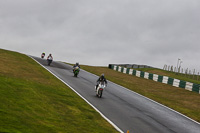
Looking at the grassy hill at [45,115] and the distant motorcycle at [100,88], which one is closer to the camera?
the grassy hill at [45,115]

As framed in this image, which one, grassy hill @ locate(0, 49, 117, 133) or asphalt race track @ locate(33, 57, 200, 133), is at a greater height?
grassy hill @ locate(0, 49, 117, 133)

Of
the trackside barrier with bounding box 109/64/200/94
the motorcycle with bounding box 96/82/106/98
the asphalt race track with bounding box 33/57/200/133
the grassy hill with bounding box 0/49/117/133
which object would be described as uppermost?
the trackside barrier with bounding box 109/64/200/94

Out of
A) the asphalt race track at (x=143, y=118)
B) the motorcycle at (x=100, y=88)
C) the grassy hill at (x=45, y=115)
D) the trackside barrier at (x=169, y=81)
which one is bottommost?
the asphalt race track at (x=143, y=118)

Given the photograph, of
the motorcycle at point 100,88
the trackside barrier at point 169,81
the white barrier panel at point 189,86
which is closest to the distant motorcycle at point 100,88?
the motorcycle at point 100,88

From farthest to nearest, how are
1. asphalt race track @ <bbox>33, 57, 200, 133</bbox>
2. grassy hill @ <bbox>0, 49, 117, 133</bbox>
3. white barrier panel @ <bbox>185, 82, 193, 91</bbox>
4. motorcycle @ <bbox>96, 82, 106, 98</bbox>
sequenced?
white barrier panel @ <bbox>185, 82, 193, 91</bbox> < motorcycle @ <bbox>96, 82, 106, 98</bbox> < asphalt race track @ <bbox>33, 57, 200, 133</bbox> < grassy hill @ <bbox>0, 49, 117, 133</bbox>

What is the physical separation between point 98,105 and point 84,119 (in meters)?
4.19

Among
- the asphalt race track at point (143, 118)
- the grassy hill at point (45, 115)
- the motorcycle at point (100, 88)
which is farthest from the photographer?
the motorcycle at point (100, 88)

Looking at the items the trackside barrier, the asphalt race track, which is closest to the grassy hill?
the asphalt race track

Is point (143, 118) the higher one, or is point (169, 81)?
point (169, 81)

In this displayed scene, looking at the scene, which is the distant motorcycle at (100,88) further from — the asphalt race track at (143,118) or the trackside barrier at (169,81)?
the trackside barrier at (169,81)

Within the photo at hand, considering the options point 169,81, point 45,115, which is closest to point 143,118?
point 45,115

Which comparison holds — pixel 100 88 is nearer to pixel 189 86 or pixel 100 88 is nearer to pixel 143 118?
pixel 143 118

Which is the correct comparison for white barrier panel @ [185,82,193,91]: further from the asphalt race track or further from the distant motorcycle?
the distant motorcycle

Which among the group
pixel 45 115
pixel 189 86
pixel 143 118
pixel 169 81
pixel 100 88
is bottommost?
pixel 143 118
